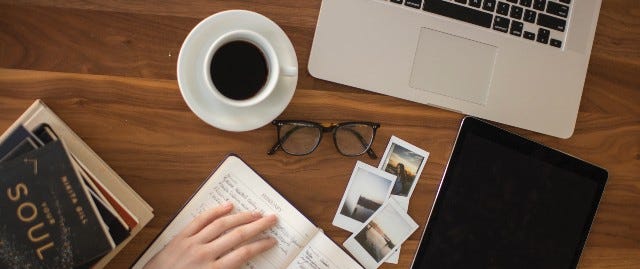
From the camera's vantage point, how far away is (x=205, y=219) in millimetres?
818

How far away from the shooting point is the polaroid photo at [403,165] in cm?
88

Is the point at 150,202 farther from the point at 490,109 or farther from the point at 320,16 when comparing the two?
the point at 490,109

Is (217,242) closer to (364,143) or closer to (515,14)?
(364,143)

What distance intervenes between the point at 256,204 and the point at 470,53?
17.0 inches

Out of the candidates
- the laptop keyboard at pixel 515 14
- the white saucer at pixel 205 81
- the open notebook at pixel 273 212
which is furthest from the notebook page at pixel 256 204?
the laptop keyboard at pixel 515 14

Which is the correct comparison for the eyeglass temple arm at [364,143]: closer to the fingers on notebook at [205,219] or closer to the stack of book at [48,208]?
the fingers on notebook at [205,219]

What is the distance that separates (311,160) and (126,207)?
29cm

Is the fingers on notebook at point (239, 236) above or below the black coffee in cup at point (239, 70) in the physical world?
below

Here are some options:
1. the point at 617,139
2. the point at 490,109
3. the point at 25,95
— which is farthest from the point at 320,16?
the point at 617,139

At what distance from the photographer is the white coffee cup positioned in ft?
2.37

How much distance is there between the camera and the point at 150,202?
0.82 m

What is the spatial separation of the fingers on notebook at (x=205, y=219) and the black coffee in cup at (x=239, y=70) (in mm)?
183

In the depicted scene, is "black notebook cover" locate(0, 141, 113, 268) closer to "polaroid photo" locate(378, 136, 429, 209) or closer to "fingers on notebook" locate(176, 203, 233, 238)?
"fingers on notebook" locate(176, 203, 233, 238)

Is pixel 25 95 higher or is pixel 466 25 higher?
pixel 466 25
